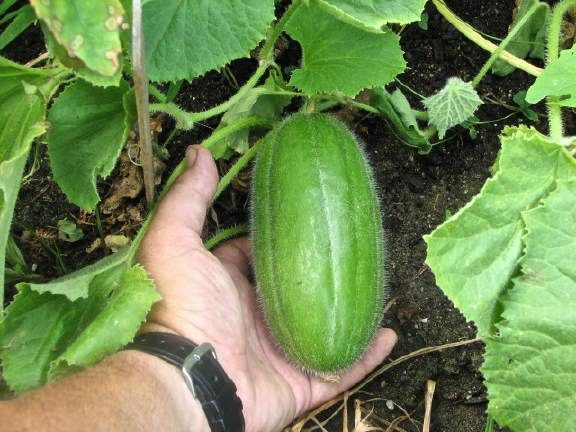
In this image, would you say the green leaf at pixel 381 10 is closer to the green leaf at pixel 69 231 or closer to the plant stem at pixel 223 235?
the plant stem at pixel 223 235

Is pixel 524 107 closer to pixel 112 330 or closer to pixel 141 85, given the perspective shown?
pixel 141 85

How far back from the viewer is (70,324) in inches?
75.9

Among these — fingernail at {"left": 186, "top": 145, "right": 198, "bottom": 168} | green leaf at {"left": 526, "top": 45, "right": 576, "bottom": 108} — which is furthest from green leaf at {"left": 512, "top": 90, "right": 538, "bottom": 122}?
fingernail at {"left": 186, "top": 145, "right": 198, "bottom": 168}

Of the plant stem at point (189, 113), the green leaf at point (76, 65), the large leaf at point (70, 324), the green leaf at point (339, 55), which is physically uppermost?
the green leaf at point (76, 65)

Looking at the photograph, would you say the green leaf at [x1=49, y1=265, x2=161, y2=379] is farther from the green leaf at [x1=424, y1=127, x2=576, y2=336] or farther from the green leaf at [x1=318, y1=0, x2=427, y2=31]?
the green leaf at [x1=318, y1=0, x2=427, y2=31]

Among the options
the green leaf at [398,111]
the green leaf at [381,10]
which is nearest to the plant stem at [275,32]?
the green leaf at [381,10]

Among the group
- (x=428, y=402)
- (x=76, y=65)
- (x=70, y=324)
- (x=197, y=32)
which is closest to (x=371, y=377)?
(x=428, y=402)

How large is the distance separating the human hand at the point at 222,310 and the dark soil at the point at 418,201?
0.61 feet

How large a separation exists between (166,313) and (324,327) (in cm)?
42

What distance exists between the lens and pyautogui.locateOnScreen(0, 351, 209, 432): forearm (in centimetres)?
142

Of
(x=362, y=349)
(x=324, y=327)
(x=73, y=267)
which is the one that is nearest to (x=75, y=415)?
(x=324, y=327)

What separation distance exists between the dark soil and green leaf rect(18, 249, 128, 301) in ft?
1.88

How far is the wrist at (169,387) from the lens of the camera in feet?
5.54

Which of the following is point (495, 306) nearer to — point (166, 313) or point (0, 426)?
point (166, 313)
